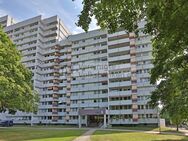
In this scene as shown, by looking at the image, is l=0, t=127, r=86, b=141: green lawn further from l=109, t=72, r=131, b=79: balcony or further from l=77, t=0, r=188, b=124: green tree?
l=109, t=72, r=131, b=79: balcony

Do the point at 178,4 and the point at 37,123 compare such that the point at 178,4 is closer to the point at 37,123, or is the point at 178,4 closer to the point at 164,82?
the point at 164,82

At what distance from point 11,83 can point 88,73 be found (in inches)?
2219

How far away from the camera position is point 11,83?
3002cm

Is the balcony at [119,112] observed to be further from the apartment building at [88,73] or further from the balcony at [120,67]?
the balcony at [120,67]

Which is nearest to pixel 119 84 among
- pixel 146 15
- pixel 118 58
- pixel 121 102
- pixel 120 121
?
pixel 121 102

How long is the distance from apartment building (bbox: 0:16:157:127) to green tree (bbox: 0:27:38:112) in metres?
33.2

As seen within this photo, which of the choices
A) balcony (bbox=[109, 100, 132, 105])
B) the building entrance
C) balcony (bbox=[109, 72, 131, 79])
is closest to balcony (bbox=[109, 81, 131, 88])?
balcony (bbox=[109, 72, 131, 79])

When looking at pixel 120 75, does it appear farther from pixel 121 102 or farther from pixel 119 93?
pixel 121 102

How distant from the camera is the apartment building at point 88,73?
7414 cm

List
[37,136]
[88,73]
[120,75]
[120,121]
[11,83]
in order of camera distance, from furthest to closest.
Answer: [88,73] → [120,75] → [120,121] → [37,136] → [11,83]

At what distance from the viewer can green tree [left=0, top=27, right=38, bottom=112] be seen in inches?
1178

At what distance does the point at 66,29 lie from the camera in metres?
118

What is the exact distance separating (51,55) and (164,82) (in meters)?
76.2

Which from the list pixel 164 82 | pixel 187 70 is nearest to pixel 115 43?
pixel 164 82
